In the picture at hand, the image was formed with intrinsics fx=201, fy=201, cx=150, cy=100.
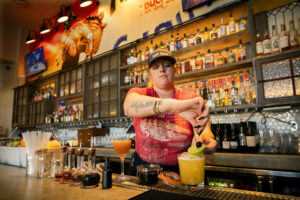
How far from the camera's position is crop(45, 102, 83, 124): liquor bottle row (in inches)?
183

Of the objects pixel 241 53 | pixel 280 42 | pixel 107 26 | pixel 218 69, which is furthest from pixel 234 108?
pixel 107 26

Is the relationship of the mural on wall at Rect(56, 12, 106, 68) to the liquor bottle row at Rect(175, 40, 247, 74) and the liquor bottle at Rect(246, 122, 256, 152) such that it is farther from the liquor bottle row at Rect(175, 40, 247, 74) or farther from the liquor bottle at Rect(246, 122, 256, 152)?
the liquor bottle at Rect(246, 122, 256, 152)

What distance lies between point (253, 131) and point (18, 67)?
6998 millimetres

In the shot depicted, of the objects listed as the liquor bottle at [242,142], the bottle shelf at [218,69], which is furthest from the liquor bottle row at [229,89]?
the liquor bottle at [242,142]

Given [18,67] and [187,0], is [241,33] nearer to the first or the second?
[187,0]

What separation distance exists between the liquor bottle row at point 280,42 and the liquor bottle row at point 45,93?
4.90 m

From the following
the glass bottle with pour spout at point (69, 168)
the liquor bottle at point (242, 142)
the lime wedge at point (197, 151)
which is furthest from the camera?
the liquor bottle at point (242, 142)

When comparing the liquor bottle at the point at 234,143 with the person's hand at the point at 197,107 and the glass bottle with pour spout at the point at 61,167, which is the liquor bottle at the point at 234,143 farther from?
the glass bottle with pour spout at the point at 61,167

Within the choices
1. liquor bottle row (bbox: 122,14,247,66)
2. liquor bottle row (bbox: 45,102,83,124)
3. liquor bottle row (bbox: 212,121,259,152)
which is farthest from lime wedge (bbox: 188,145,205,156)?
liquor bottle row (bbox: 45,102,83,124)

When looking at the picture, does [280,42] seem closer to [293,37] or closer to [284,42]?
[284,42]

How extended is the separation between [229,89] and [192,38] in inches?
35.7

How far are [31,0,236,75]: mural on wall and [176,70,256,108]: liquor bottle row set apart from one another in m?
0.98

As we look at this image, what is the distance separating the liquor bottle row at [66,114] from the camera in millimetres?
4640

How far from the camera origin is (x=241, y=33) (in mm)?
2477
